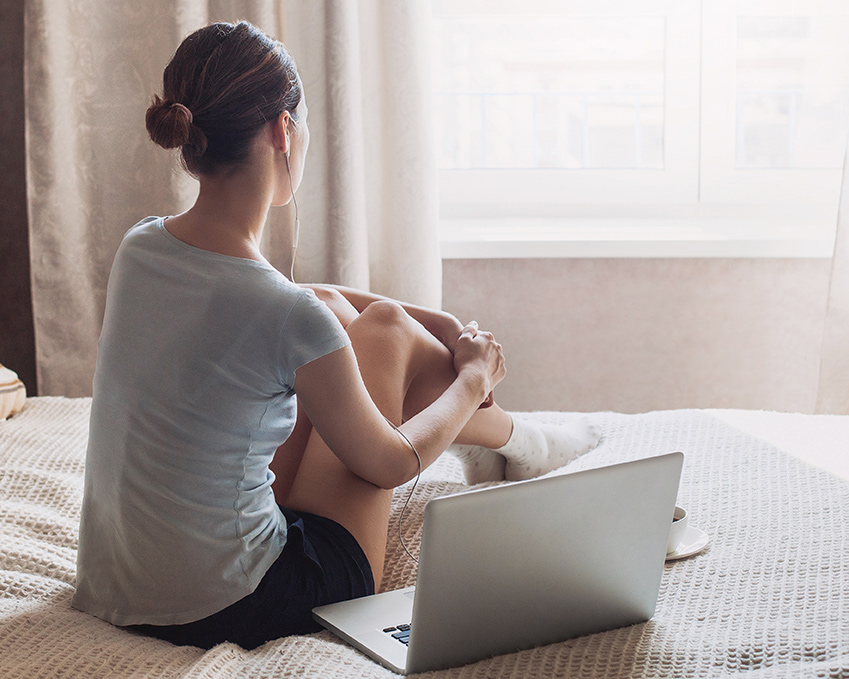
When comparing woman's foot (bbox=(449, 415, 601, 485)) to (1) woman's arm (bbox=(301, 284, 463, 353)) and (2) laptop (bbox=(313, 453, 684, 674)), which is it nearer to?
(1) woman's arm (bbox=(301, 284, 463, 353))

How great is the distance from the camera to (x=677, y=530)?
1126 millimetres

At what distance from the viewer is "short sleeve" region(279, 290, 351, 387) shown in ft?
3.02

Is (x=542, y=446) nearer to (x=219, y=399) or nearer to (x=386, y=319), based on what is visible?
(x=386, y=319)

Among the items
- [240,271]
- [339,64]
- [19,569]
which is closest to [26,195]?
[339,64]

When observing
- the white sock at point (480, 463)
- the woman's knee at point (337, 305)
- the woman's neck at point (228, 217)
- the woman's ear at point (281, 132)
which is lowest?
the white sock at point (480, 463)

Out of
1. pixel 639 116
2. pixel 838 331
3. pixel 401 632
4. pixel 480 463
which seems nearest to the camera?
pixel 401 632

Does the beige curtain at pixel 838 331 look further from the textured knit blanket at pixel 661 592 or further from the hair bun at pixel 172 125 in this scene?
the hair bun at pixel 172 125

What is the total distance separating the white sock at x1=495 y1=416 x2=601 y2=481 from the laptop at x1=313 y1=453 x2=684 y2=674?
0.57m

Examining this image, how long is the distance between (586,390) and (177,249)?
1.66m

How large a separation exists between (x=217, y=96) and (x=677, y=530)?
2.49 feet

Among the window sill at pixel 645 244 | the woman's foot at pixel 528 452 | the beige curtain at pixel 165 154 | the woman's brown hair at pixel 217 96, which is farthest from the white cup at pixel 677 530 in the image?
the window sill at pixel 645 244

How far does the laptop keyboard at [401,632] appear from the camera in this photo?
0.95 meters

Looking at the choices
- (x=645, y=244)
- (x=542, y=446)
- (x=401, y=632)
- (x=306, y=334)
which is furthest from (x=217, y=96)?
(x=645, y=244)

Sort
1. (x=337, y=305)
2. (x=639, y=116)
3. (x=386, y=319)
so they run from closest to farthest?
(x=386, y=319) → (x=337, y=305) → (x=639, y=116)
